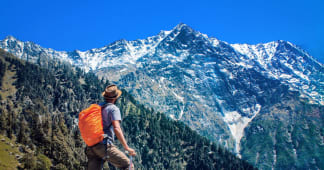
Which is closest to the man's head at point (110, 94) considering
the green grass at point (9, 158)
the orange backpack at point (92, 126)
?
the orange backpack at point (92, 126)

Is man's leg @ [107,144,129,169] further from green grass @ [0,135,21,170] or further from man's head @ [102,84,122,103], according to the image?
green grass @ [0,135,21,170]

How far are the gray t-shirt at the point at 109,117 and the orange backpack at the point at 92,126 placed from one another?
0.53 ft

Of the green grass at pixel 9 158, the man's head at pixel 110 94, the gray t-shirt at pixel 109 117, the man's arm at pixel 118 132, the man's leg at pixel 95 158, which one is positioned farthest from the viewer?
the green grass at pixel 9 158

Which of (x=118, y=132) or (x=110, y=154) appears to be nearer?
(x=118, y=132)

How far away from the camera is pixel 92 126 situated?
1008 cm

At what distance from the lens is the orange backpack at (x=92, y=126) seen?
33.0ft

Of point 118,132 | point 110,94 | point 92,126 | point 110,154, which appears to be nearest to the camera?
point 118,132

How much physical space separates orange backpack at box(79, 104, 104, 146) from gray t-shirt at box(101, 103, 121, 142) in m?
0.16

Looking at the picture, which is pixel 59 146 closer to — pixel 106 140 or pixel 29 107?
pixel 106 140

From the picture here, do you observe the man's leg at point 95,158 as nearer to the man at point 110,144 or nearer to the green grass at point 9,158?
the man at point 110,144

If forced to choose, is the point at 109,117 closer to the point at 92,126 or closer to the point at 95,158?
the point at 92,126

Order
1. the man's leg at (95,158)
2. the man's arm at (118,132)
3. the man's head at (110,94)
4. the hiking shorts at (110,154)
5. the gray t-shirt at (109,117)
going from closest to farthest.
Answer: the man's arm at (118,132) → the gray t-shirt at (109,117) → the hiking shorts at (110,154) → the man's leg at (95,158) → the man's head at (110,94)

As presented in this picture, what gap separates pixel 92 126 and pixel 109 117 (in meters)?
0.70

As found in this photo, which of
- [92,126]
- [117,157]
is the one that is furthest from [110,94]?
[117,157]
